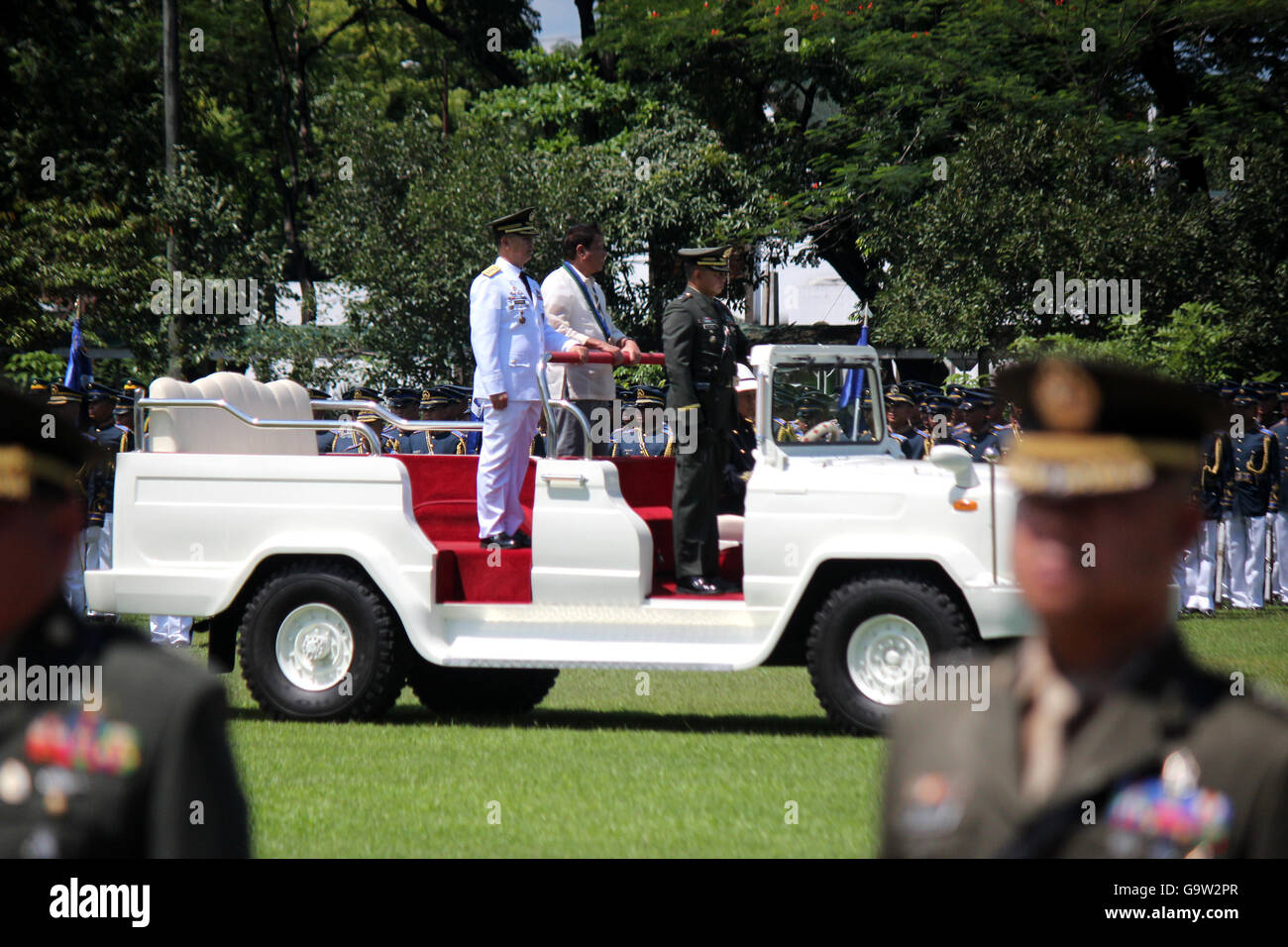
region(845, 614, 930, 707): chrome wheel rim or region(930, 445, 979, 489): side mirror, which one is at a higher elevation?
region(930, 445, 979, 489): side mirror

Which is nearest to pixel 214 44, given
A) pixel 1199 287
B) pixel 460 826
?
pixel 1199 287

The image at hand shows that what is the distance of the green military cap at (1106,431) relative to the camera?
189cm

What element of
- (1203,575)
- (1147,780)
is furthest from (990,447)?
(1147,780)

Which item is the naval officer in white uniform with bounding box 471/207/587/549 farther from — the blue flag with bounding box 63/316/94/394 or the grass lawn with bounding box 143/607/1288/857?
the blue flag with bounding box 63/316/94/394

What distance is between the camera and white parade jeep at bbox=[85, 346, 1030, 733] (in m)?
8.85

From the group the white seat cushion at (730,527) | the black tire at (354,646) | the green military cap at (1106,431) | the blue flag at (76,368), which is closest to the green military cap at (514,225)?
the white seat cushion at (730,527)

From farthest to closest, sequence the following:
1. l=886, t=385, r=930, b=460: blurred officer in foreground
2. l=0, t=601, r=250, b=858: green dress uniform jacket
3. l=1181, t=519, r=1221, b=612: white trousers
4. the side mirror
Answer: l=1181, t=519, r=1221, b=612: white trousers → l=886, t=385, r=930, b=460: blurred officer in foreground → the side mirror → l=0, t=601, r=250, b=858: green dress uniform jacket

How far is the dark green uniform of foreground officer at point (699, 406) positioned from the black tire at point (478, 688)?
1.62 m

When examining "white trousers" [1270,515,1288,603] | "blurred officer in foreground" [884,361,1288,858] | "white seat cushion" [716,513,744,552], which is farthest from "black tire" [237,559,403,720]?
"white trousers" [1270,515,1288,603]

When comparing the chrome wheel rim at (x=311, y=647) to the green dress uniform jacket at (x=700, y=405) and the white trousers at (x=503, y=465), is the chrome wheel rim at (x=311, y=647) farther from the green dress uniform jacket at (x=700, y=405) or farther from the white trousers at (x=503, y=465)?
the green dress uniform jacket at (x=700, y=405)

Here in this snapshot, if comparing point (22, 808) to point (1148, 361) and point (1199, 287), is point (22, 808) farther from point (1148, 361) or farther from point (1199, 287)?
point (1199, 287)

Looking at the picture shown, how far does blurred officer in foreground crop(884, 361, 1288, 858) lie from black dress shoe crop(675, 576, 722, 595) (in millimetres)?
7453

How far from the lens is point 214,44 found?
37.1 meters

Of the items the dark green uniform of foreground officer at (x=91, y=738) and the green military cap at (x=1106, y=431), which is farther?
the dark green uniform of foreground officer at (x=91, y=738)
